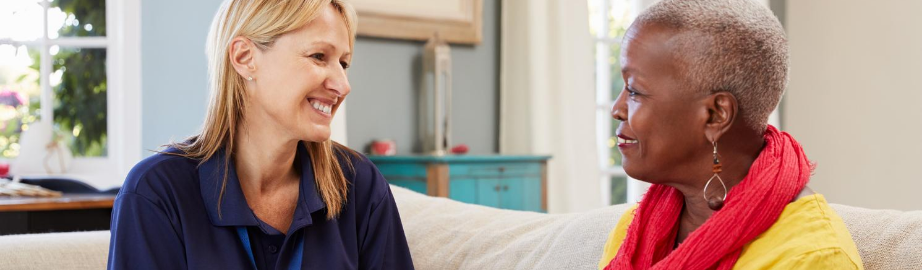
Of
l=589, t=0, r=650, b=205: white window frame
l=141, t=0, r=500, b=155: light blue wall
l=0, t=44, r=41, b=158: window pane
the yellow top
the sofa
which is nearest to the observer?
the yellow top

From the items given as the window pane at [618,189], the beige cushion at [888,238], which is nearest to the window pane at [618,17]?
the window pane at [618,189]

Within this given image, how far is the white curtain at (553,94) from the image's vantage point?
4980 mm

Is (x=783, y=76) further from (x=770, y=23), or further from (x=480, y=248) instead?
(x=480, y=248)

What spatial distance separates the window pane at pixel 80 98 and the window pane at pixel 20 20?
0.13 m

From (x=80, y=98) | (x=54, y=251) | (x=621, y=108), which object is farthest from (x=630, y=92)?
(x=80, y=98)

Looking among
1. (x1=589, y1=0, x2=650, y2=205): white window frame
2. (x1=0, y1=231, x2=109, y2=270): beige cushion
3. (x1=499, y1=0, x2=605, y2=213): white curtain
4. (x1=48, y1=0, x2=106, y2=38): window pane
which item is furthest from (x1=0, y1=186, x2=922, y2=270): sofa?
(x1=589, y1=0, x2=650, y2=205): white window frame

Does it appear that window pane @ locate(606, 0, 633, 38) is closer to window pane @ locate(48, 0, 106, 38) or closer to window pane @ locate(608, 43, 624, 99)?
window pane @ locate(608, 43, 624, 99)

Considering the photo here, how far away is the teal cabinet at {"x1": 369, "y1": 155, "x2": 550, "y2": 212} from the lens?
4070 mm

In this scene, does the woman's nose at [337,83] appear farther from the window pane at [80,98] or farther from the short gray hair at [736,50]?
the window pane at [80,98]

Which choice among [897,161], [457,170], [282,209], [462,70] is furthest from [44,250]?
[897,161]

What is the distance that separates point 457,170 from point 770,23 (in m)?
3.05

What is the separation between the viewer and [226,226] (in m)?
1.65

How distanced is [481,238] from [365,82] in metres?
2.90

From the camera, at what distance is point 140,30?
416cm
